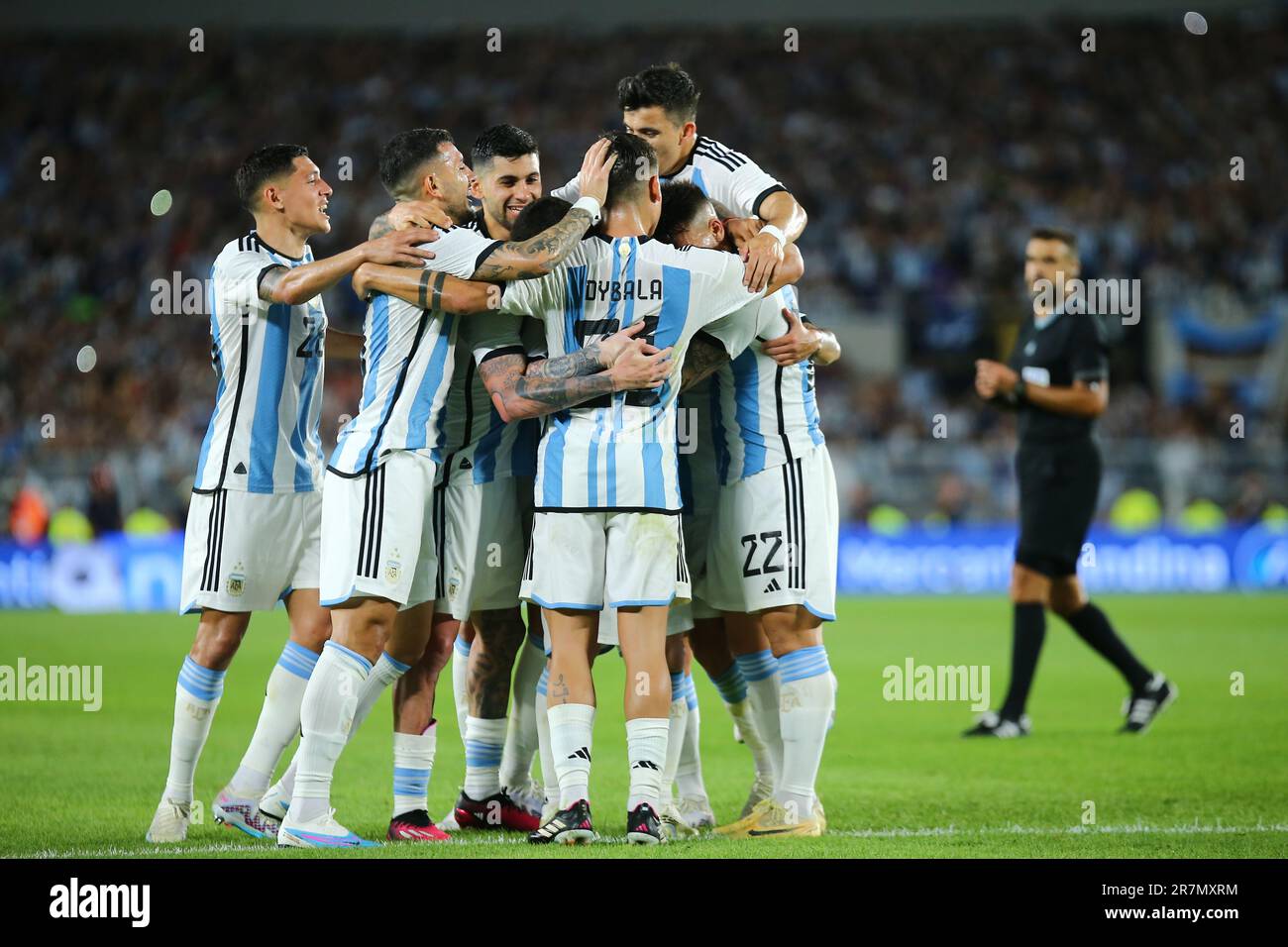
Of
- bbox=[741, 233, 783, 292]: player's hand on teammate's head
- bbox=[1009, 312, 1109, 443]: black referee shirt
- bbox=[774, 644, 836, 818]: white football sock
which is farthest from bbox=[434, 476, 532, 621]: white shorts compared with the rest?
bbox=[1009, 312, 1109, 443]: black referee shirt

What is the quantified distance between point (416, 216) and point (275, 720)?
197 cm

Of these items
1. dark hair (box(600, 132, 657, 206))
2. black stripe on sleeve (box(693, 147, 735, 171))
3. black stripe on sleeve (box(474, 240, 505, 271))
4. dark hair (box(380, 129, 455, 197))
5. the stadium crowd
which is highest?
the stadium crowd

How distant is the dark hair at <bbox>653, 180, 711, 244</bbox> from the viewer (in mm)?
5711

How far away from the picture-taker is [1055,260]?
869 centimetres

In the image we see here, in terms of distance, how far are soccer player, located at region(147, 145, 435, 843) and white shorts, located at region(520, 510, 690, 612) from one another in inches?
44.3

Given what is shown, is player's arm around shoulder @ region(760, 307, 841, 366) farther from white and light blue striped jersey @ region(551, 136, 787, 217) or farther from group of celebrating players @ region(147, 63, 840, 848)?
white and light blue striped jersey @ region(551, 136, 787, 217)

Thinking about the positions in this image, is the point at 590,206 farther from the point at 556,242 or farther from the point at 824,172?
the point at 824,172

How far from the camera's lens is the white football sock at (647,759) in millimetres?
5145

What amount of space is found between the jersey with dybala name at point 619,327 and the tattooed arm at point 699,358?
26 cm

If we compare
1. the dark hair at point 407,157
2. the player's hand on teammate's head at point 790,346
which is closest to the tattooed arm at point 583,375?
the player's hand on teammate's head at point 790,346

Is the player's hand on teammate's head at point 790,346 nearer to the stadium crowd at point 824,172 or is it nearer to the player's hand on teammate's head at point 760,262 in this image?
the player's hand on teammate's head at point 760,262

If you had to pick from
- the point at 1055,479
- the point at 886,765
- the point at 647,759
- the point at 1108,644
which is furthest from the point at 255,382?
the point at 1108,644

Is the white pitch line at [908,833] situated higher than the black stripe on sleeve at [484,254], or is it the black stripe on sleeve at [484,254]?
the black stripe on sleeve at [484,254]
